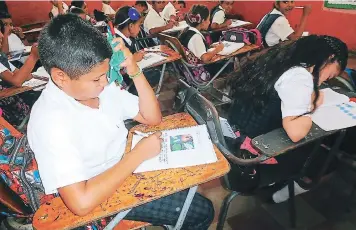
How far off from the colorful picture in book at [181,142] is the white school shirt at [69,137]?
0.20 meters

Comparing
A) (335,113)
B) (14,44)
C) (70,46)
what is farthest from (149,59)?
(14,44)

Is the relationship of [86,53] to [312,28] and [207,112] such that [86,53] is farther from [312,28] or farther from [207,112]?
[312,28]

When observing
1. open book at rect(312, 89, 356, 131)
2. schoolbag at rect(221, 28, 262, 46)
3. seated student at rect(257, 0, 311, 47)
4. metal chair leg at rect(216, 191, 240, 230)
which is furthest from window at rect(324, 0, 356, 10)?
metal chair leg at rect(216, 191, 240, 230)

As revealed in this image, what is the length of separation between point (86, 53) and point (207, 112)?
56 cm

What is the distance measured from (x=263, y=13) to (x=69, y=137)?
19.3 feet

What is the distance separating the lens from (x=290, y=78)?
4.16ft

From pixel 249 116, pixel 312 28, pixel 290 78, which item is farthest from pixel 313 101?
pixel 312 28

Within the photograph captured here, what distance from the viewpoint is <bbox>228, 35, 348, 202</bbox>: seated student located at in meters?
1.24

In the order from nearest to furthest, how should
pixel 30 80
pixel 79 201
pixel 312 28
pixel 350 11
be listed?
pixel 79 201, pixel 30 80, pixel 350 11, pixel 312 28

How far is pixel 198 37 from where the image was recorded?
8.80 feet

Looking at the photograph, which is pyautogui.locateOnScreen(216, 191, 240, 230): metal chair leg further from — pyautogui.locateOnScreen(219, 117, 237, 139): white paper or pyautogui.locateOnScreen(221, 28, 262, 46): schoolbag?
pyautogui.locateOnScreen(221, 28, 262, 46): schoolbag

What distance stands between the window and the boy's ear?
458cm

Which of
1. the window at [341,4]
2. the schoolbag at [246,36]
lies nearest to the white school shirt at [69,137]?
the schoolbag at [246,36]

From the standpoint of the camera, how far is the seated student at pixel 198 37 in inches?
101
